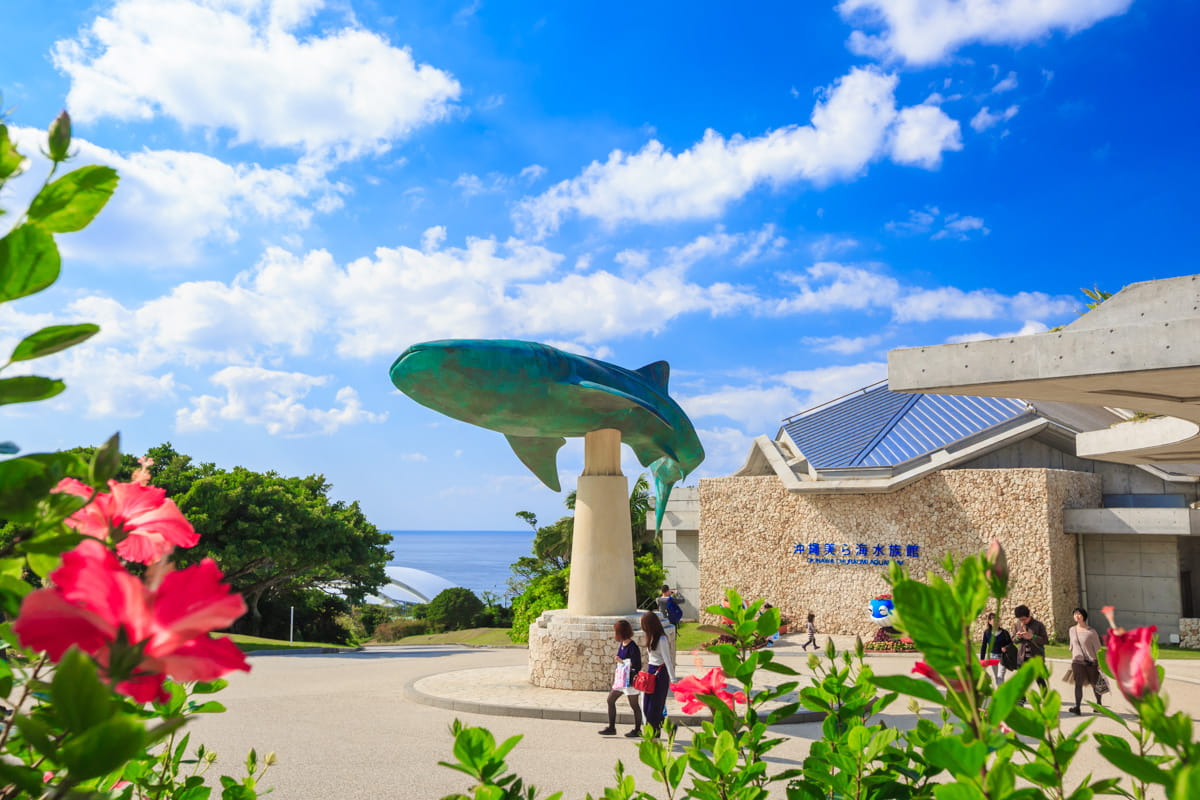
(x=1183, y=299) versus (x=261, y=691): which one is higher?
(x=1183, y=299)

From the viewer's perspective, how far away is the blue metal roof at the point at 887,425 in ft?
77.6

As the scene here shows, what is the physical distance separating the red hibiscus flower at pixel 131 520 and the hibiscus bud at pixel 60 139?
49 cm

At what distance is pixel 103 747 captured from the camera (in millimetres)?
807

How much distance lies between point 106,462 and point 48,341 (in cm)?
18

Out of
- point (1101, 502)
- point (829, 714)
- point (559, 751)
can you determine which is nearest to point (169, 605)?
point (829, 714)

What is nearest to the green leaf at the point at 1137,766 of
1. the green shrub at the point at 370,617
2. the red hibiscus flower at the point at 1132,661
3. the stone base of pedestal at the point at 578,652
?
Result: the red hibiscus flower at the point at 1132,661

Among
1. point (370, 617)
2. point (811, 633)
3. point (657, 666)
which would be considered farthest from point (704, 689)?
point (370, 617)

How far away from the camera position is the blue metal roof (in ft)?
77.6

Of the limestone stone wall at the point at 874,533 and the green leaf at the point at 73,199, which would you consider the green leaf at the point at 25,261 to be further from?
the limestone stone wall at the point at 874,533

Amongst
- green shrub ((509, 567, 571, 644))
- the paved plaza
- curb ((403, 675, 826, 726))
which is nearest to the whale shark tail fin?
the paved plaza

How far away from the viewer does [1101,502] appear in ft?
74.7

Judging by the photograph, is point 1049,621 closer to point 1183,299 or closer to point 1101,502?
point 1101,502

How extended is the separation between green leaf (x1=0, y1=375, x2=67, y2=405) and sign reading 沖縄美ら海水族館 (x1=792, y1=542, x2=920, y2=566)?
876 inches

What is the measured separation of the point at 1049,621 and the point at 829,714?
21193 mm
